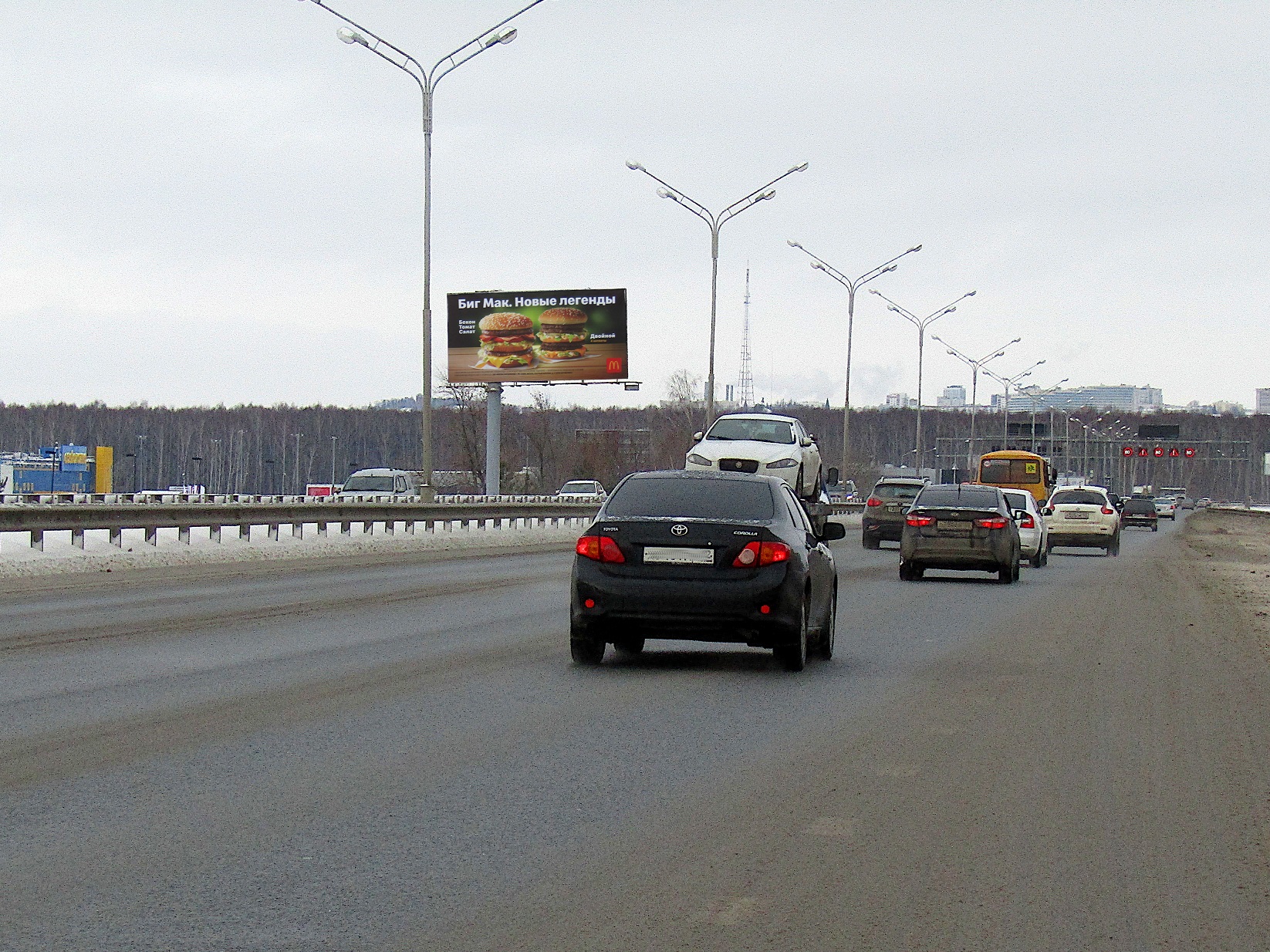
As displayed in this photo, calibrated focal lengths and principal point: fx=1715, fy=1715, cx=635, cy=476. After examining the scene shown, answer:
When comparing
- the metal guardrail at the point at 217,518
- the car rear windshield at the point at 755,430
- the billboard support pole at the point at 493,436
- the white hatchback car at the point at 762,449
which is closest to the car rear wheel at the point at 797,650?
the metal guardrail at the point at 217,518

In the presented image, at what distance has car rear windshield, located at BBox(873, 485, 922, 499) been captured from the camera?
3962 centimetres

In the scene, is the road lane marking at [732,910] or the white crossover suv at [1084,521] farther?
the white crossover suv at [1084,521]

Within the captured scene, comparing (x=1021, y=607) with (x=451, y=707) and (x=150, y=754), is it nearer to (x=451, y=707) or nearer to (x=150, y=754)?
(x=451, y=707)

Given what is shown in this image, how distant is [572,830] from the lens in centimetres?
649

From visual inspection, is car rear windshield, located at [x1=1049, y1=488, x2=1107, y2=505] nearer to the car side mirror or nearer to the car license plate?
the car side mirror

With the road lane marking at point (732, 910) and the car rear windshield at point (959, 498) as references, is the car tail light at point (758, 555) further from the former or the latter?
the car rear windshield at point (959, 498)

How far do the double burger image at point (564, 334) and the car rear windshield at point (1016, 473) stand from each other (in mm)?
18681

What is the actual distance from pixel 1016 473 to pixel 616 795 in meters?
56.5

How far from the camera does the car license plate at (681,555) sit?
12016 mm

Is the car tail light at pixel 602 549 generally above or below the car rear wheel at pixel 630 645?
above

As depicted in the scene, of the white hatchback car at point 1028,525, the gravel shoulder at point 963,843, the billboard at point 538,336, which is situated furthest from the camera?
the billboard at point 538,336

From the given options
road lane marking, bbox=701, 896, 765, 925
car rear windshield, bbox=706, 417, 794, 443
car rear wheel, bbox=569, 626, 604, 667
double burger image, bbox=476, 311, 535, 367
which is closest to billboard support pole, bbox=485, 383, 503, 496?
double burger image, bbox=476, 311, 535, 367

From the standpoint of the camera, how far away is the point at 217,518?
30.0 m

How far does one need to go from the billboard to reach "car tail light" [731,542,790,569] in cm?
5958
